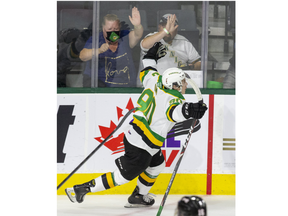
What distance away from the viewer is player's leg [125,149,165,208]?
2.86 meters

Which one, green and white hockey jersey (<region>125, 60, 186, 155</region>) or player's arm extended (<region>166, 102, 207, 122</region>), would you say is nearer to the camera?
player's arm extended (<region>166, 102, 207, 122</region>)

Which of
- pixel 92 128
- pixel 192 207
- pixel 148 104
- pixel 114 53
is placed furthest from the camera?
pixel 114 53

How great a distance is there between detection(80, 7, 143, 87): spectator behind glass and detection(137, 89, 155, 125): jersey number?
54 centimetres

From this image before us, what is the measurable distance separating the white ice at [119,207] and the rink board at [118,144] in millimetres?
129

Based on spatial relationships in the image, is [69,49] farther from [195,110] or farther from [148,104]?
[195,110]

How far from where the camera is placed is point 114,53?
3342 mm

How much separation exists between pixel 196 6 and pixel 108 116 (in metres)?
1.35

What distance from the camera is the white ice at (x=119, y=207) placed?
9.10 ft

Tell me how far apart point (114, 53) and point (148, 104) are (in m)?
0.83

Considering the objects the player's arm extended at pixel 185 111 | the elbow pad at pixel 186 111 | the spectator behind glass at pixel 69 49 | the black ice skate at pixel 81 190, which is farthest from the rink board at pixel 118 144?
the elbow pad at pixel 186 111

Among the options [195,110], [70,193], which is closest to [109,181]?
[70,193]

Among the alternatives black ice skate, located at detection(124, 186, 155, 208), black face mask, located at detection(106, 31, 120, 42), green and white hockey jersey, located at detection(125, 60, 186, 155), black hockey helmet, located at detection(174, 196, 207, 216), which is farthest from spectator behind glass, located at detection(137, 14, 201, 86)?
black hockey helmet, located at detection(174, 196, 207, 216)

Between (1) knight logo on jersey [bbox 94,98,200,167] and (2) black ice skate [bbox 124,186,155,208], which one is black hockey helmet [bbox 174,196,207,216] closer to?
(2) black ice skate [bbox 124,186,155,208]
